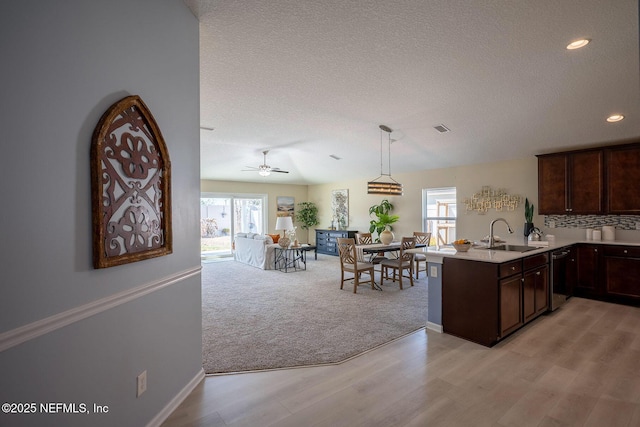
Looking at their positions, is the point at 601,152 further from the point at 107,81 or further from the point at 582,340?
the point at 107,81

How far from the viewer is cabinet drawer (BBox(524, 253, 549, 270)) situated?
3.54m

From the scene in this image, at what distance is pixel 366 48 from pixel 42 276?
Result: 3023mm

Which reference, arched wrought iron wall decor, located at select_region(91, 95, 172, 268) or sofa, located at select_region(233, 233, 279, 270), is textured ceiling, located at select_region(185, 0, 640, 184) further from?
sofa, located at select_region(233, 233, 279, 270)

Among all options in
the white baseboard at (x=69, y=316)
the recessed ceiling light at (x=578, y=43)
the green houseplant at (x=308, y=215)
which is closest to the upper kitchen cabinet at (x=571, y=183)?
the recessed ceiling light at (x=578, y=43)

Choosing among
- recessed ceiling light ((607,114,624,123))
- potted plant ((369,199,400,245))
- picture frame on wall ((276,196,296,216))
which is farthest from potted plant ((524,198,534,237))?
picture frame on wall ((276,196,296,216))

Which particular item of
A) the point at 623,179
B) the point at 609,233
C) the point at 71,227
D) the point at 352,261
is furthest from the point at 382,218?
the point at 71,227

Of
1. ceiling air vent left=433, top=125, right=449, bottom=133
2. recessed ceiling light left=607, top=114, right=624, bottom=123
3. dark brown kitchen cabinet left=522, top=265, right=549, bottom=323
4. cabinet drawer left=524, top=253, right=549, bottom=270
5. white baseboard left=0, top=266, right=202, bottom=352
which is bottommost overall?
dark brown kitchen cabinet left=522, top=265, right=549, bottom=323

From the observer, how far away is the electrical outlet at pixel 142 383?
1761 millimetres

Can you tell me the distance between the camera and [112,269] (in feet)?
5.23

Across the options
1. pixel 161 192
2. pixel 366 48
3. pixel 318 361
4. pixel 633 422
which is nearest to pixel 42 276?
pixel 161 192

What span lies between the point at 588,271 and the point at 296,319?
4.56 metres

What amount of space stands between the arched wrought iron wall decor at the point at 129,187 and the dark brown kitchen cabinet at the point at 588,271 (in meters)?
5.83

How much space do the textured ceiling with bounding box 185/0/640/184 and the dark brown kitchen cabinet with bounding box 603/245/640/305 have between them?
1.70 m

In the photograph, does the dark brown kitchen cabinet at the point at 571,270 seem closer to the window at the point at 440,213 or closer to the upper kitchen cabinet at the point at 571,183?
the upper kitchen cabinet at the point at 571,183
